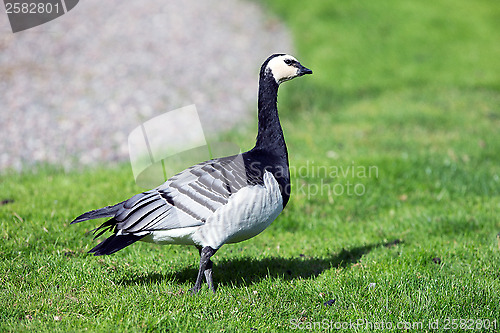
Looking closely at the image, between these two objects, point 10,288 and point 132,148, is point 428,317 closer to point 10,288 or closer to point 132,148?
point 10,288

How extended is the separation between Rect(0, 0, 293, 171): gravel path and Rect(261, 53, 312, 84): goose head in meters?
6.90

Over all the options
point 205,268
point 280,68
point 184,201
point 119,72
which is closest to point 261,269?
point 205,268

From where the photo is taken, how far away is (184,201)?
18.5 feet

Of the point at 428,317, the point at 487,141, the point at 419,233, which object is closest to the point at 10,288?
the point at 428,317

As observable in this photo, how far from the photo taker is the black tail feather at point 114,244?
17.2 ft

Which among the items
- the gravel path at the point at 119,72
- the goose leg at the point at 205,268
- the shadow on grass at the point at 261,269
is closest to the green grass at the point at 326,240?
the shadow on grass at the point at 261,269

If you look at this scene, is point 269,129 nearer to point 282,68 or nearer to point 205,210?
point 282,68

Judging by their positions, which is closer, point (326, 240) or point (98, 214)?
point (98, 214)

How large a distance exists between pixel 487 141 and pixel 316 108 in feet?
17.9

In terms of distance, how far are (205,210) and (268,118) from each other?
1.57 m

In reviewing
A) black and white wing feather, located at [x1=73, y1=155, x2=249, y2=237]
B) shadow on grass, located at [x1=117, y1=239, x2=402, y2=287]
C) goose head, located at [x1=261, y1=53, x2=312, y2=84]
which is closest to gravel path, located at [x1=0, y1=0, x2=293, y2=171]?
shadow on grass, located at [x1=117, y1=239, x2=402, y2=287]

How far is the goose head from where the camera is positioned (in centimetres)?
632

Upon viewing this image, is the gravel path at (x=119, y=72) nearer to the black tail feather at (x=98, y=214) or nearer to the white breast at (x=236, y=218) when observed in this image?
the black tail feather at (x=98, y=214)

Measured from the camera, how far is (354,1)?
25.0 m
